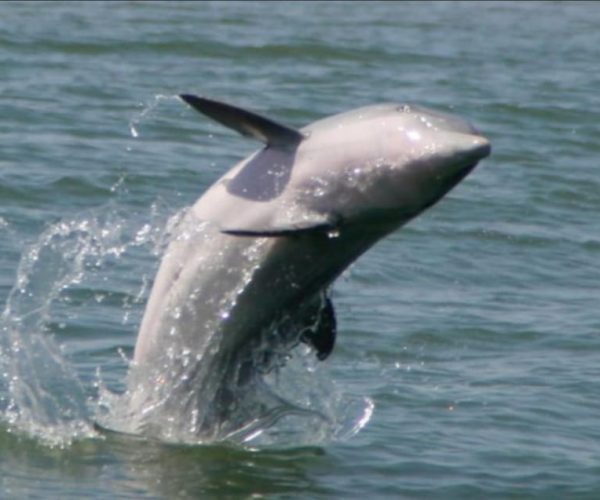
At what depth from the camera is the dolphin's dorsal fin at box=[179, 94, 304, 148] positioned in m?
8.57

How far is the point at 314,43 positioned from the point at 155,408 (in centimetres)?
1534

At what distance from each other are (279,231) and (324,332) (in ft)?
2.82

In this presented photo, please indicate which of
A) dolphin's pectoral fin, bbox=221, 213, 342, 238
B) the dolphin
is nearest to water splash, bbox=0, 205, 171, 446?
the dolphin

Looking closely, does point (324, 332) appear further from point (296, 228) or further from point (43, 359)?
point (43, 359)

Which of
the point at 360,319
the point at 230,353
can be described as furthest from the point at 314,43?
the point at 230,353

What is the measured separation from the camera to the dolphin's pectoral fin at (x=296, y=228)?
27.8ft

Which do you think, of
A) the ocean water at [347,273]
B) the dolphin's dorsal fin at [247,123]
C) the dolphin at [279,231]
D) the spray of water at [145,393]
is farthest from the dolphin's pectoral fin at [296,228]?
the ocean water at [347,273]

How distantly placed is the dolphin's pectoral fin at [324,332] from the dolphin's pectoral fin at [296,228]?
0.50 m

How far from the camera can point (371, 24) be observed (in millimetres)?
27719

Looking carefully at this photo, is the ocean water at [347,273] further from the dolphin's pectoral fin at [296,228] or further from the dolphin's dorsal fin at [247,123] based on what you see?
the dolphin's pectoral fin at [296,228]

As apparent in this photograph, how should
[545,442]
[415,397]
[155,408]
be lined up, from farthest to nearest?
[415,397]
[545,442]
[155,408]

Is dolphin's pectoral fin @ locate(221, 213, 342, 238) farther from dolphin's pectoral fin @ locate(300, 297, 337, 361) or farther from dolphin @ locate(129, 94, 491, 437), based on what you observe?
dolphin's pectoral fin @ locate(300, 297, 337, 361)

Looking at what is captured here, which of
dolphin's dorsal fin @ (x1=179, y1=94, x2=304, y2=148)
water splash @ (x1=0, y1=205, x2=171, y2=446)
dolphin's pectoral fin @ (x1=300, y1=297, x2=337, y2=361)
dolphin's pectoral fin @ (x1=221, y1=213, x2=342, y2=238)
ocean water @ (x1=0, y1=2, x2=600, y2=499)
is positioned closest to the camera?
dolphin's pectoral fin @ (x1=221, y1=213, x2=342, y2=238)

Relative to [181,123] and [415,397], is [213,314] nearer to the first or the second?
[415,397]
